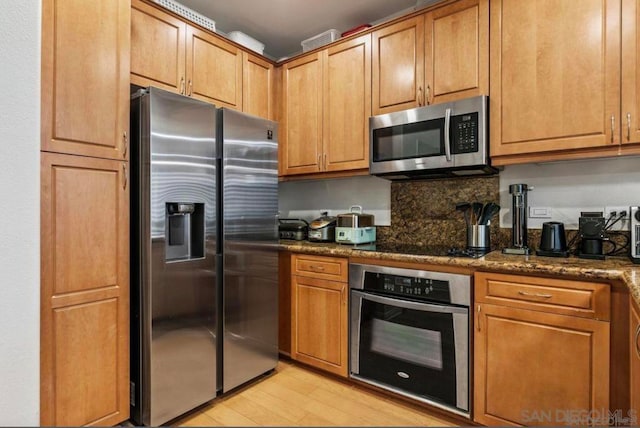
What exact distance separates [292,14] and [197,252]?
1.95 m

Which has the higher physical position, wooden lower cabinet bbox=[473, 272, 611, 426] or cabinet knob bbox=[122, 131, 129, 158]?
cabinet knob bbox=[122, 131, 129, 158]

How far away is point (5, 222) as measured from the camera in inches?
30.9

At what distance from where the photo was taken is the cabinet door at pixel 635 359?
123cm

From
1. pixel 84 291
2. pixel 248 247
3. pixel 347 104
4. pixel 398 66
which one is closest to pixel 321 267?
pixel 248 247

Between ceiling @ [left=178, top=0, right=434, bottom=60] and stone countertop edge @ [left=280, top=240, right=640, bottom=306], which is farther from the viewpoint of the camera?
ceiling @ [left=178, top=0, right=434, bottom=60]

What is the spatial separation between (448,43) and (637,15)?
86 centimetres

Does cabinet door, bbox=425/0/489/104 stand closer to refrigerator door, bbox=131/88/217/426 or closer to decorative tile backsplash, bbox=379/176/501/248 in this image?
decorative tile backsplash, bbox=379/176/501/248

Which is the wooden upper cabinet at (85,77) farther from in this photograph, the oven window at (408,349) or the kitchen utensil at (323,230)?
the oven window at (408,349)

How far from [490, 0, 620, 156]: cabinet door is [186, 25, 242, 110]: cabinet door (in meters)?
1.73

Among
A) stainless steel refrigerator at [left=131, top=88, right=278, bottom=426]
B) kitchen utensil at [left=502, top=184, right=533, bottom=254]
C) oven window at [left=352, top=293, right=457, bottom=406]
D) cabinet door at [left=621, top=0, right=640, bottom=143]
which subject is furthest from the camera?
kitchen utensil at [left=502, top=184, right=533, bottom=254]

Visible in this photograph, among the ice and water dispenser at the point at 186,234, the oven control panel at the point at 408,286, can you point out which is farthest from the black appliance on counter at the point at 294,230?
the ice and water dispenser at the point at 186,234

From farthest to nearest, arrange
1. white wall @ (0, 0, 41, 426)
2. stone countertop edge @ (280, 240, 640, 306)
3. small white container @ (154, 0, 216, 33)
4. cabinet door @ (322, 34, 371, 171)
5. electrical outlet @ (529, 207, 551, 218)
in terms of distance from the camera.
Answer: cabinet door @ (322, 34, 371, 171) < small white container @ (154, 0, 216, 33) < electrical outlet @ (529, 207, 551, 218) < stone countertop edge @ (280, 240, 640, 306) < white wall @ (0, 0, 41, 426)

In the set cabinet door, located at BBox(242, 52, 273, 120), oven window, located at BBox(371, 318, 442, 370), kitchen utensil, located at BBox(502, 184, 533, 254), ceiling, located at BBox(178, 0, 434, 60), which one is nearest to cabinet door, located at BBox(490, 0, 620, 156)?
kitchen utensil, located at BBox(502, 184, 533, 254)

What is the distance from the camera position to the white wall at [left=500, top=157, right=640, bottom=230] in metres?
1.88
